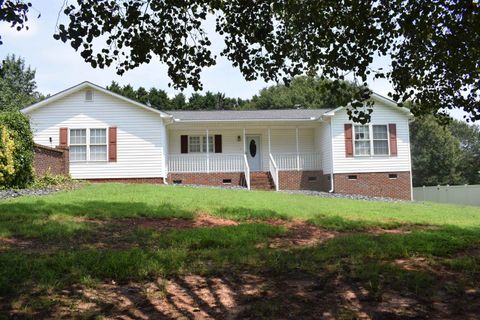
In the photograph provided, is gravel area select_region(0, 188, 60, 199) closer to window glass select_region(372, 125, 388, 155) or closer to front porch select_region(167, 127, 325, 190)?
front porch select_region(167, 127, 325, 190)

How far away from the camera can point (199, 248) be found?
6.69m

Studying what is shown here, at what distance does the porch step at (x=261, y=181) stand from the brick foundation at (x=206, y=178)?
593mm

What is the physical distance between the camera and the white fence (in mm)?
24109

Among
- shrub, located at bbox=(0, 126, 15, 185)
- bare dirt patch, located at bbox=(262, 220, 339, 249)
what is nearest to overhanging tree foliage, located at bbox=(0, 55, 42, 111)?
shrub, located at bbox=(0, 126, 15, 185)

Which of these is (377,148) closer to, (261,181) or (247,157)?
(261,181)

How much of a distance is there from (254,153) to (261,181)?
8.35ft

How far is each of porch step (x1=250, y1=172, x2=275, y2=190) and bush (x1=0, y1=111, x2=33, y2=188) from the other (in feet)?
32.4

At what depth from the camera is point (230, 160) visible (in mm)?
21859

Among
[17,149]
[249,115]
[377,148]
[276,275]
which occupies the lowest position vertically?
[276,275]

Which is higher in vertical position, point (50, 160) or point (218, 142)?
point (218, 142)

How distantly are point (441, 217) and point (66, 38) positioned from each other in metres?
9.92

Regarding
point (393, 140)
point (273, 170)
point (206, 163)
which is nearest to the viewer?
point (393, 140)

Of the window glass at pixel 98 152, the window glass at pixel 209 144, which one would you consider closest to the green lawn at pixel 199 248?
the window glass at pixel 98 152

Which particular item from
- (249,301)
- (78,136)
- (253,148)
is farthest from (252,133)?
(249,301)
